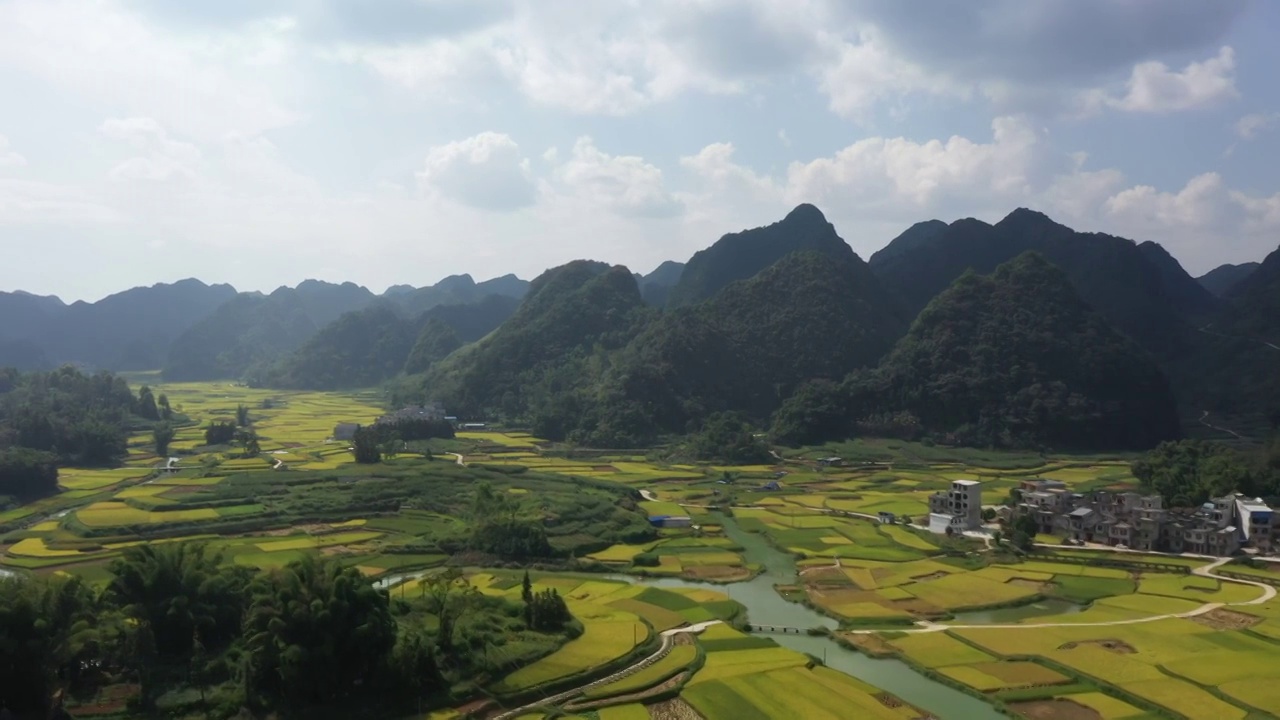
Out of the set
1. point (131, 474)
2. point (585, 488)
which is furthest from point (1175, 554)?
point (131, 474)

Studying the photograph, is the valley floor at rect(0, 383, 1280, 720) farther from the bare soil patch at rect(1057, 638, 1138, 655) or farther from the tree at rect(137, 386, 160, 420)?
the tree at rect(137, 386, 160, 420)

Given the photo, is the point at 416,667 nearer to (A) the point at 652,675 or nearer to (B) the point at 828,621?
(A) the point at 652,675

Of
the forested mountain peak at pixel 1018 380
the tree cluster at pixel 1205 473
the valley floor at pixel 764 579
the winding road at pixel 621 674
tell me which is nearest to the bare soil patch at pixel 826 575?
the valley floor at pixel 764 579

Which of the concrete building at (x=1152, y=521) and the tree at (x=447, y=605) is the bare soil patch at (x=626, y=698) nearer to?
the tree at (x=447, y=605)

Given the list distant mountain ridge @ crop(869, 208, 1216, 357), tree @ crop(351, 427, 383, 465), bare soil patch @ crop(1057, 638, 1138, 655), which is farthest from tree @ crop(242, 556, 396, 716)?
distant mountain ridge @ crop(869, 208, 1216, 357)

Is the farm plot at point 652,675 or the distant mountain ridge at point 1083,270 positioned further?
the distant mountain ridge at point 1083,270
